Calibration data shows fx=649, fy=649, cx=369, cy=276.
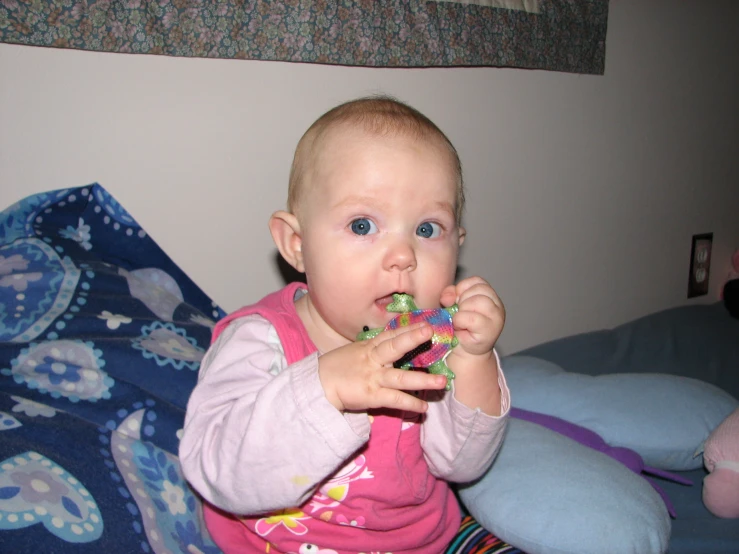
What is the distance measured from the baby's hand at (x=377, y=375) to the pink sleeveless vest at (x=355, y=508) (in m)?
0.19

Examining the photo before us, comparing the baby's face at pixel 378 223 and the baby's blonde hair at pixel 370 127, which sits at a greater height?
the baby's blonde hair at pixel 370 127

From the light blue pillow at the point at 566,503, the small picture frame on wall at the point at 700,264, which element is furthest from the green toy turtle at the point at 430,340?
the small picture frame on wall at the point at 700,264

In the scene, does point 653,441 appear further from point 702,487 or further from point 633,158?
point 633,158

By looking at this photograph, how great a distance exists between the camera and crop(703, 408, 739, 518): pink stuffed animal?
1.24 m

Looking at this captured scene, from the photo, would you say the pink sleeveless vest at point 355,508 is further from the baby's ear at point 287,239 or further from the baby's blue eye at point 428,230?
the baby's blue eye at point 428,230


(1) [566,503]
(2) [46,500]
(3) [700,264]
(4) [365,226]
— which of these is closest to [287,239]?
(4) [365,226]

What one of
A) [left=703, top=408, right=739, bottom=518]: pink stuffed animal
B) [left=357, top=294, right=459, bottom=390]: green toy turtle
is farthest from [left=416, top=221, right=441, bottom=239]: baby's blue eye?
[left=703, top=408, right=739, bottom=518]: pink stuffed animal

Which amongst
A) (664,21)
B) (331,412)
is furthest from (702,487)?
(664,21)

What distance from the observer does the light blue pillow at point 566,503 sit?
100 cm

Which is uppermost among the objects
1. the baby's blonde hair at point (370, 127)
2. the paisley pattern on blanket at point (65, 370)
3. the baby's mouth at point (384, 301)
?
the baby's blonde hair at point (370, 127)

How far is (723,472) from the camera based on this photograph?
4.11ft

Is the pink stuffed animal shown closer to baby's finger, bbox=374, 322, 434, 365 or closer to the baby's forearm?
the baby's forearm

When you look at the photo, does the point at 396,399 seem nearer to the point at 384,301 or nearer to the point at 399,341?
the point at 399,341

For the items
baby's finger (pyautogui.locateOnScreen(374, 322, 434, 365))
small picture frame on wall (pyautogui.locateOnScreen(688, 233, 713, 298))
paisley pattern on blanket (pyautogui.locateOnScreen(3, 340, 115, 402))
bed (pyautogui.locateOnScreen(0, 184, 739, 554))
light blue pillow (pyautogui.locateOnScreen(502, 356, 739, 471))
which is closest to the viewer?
baby's finger (pyautogui.locateOnScreen(374, 322, 434, 365))
